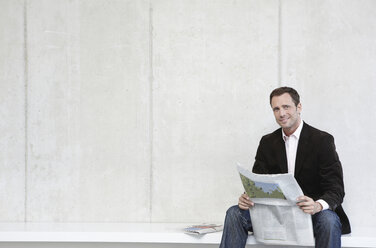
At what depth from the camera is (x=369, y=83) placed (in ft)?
12.0

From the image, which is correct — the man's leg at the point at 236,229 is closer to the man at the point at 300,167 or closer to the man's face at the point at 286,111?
the man at the point at 300,167

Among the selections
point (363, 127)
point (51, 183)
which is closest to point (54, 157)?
point (51, 183)

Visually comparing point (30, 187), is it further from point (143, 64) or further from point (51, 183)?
point (143, 64)

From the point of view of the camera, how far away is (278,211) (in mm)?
2752

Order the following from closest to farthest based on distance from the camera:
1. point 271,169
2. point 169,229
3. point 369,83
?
point 271,169, point 169,229, point 369,83

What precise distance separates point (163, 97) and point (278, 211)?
1.47m

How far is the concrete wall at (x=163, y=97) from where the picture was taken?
3695 mm

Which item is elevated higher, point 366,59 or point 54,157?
point 366,59

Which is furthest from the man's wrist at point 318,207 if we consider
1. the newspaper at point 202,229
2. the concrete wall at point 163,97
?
the concrete wall at point 163,97

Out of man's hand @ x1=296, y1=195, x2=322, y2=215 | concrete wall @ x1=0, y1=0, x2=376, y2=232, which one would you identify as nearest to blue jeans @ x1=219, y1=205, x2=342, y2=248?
man's hand @ x1=296, y1=195, x2=322, y2=215

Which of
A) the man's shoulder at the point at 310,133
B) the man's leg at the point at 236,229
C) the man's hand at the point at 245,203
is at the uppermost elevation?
the man's shoulder at the point at 310,133

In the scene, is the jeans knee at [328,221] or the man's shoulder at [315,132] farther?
the man's shoulder at [315,132]

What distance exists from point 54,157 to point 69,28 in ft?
3.47

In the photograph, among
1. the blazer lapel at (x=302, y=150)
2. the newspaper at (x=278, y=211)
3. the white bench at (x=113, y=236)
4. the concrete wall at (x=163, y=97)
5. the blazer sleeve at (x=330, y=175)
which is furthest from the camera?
the concrete wall at (x=163, y=97)
